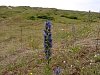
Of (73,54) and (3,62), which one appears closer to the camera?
(73,54)

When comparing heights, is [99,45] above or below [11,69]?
above

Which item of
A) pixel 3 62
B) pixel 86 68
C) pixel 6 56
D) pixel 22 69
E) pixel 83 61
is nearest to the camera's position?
pixel 86 68

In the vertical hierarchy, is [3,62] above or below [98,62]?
below

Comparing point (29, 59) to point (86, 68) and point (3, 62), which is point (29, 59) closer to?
point (3, 62)

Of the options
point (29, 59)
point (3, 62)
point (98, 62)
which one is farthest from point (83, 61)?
point (3, 62)

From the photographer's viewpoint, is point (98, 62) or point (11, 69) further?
point (11, 69)

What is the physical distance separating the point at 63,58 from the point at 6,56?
154 inches

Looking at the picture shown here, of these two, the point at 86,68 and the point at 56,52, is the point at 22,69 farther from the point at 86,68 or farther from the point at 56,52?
the point at 86,68

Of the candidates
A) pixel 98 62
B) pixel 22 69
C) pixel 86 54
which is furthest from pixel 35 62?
pixel 98 62

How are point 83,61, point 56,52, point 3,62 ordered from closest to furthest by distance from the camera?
point 83,61 → point 56,52 → point 3,62

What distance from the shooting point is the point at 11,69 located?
11547mm

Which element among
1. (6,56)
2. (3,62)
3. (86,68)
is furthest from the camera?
(6,56)

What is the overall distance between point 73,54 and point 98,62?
1.50 metres

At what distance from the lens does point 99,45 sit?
38.2 feet
